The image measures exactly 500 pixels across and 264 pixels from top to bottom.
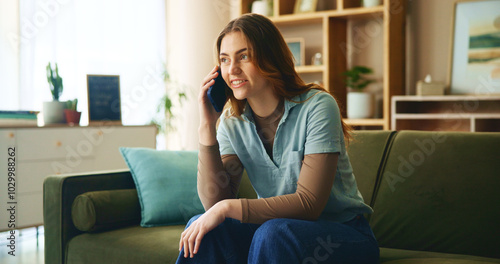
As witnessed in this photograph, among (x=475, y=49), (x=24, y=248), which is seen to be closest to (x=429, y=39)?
(x=475, y=49)

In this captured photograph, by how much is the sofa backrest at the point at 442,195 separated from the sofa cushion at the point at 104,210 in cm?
94

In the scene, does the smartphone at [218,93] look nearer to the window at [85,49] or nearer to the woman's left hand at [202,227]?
the woman's left hand at [202,227]

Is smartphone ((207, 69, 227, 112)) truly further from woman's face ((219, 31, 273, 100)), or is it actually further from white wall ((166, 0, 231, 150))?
white wall ((166, 0, 231, 150))

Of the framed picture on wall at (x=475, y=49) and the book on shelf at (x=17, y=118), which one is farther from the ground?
the framed picture on wall at (x=475, y=49)

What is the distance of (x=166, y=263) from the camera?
65.8 inches

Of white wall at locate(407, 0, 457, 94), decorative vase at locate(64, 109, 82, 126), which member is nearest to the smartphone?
decorative vase at locate(64, 109, 82, 126)

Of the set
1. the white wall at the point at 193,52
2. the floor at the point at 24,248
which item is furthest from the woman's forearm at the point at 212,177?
the white wall at the point at 193,52

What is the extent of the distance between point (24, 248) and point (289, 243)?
247cm

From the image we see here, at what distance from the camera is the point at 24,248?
3.13m

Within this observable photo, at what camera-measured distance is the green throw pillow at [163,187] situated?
1981 millimetres

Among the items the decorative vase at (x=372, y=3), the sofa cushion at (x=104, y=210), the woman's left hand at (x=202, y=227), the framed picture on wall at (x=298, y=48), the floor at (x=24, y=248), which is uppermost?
the decorative vase at (x=372, y=3)

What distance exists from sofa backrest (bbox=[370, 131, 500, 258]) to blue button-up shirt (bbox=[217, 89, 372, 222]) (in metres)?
0.33

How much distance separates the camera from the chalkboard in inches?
139

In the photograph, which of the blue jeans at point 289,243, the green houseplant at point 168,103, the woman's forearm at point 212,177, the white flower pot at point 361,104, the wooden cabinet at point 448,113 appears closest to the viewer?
the blue jeans at point 289,243
